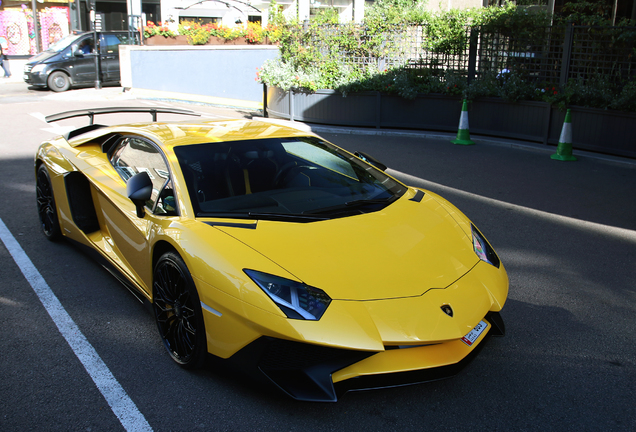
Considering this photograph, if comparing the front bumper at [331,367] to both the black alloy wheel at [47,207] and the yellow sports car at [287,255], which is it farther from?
the black alloy wheel at [47,207]

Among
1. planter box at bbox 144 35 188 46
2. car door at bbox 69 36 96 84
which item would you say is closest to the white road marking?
car door at bbox 69 36 96 84

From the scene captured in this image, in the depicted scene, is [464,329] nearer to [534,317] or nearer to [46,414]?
[534,317]

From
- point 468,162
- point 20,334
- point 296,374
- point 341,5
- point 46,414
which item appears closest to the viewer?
point 296,374

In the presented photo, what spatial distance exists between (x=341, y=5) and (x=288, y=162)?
33606mm

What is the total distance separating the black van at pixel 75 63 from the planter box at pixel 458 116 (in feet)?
30.0

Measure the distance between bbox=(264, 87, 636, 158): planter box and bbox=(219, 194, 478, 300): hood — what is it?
741 centimetres

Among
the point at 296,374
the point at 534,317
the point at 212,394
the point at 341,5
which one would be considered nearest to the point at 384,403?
the point at 296,374

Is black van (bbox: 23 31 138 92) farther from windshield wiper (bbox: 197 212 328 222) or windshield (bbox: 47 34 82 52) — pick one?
windshield wiper (bbox: 197 212 328 222)

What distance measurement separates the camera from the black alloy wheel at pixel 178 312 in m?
3.01

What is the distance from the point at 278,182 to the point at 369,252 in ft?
3.35

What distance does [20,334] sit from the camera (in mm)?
3678

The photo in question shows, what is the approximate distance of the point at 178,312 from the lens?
3213 millimetres

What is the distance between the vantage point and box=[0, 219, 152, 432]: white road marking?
2.84 meters

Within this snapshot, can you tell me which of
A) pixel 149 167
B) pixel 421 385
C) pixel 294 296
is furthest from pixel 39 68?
pixel 421 385
